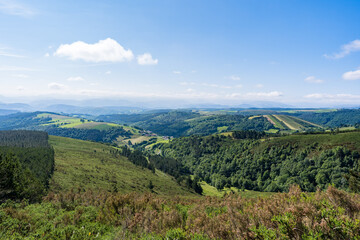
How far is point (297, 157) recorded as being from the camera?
149875mm

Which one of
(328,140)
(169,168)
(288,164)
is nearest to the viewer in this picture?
(288,164)

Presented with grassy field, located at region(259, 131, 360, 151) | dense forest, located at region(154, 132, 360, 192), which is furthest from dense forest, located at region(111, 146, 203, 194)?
grassy field, located at region(259, 131, 360, 151)

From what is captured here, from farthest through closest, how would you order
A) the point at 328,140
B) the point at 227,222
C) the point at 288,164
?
the point at 328,140
the point at 288,164
the point at 227,222

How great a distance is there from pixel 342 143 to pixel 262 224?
179926 millimetres

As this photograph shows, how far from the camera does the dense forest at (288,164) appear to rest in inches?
4739

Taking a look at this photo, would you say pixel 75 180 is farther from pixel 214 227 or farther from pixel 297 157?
pixel 297 157

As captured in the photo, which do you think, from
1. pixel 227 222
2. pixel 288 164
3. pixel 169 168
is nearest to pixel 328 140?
pixel 288 164

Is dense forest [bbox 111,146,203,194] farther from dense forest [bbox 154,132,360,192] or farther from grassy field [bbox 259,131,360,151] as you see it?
grassy field [bbox 259,131,360,151]

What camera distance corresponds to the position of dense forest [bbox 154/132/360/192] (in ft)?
395

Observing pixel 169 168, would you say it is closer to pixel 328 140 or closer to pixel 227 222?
pixel 328 140

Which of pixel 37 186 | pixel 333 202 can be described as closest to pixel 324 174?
pixel 333 202

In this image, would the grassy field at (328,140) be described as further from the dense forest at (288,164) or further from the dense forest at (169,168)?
the dense forest at (169,168)

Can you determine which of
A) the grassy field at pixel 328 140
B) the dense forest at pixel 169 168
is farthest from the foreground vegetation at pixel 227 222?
the grassy field at pixel 328 140

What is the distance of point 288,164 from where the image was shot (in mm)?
147375
